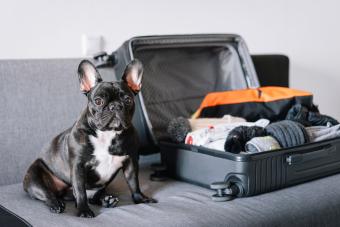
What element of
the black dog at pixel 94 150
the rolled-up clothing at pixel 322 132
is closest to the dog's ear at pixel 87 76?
the black dog at pixel 94 150

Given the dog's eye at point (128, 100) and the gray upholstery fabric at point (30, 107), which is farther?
the gray upholstery fabric at point (30, 107)

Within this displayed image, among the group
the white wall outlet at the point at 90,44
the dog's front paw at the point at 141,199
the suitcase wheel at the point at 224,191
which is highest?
the white wall outlet at the point at 90,44

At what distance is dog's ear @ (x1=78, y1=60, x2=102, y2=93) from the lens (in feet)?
3.87

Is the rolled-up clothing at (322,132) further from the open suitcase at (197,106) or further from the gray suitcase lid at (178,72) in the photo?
the gray suitcase lid at (178,72)

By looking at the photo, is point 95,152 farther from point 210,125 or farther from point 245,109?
point 245,109

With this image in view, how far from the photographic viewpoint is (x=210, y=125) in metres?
1.53

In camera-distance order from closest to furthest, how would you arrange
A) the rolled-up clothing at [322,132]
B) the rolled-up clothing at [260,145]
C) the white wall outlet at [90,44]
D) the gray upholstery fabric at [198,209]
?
the gray upholstery fabric at [198,209]
the rolled-up clothing at [260,145]
the rolled-up clothing at [322,132]
the white wall outlet at [90,44]

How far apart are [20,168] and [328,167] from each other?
933mm

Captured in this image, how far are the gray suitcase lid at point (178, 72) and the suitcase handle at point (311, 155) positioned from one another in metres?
0.44

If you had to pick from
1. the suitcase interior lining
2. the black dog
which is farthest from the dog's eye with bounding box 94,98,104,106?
the suitcase interior lining

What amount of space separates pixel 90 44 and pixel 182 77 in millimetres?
372

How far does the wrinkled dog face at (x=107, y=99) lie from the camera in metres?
1.15

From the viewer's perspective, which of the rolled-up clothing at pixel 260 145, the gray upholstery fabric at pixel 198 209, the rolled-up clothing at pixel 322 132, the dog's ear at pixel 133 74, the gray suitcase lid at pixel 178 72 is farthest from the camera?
the gray suitcase lid at pixel 178 72

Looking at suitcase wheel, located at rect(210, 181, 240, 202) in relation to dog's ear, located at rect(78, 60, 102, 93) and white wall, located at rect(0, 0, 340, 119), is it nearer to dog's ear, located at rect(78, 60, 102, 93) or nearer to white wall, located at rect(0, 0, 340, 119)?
dog's ear, located at rect(78, 60, 102, 93)
